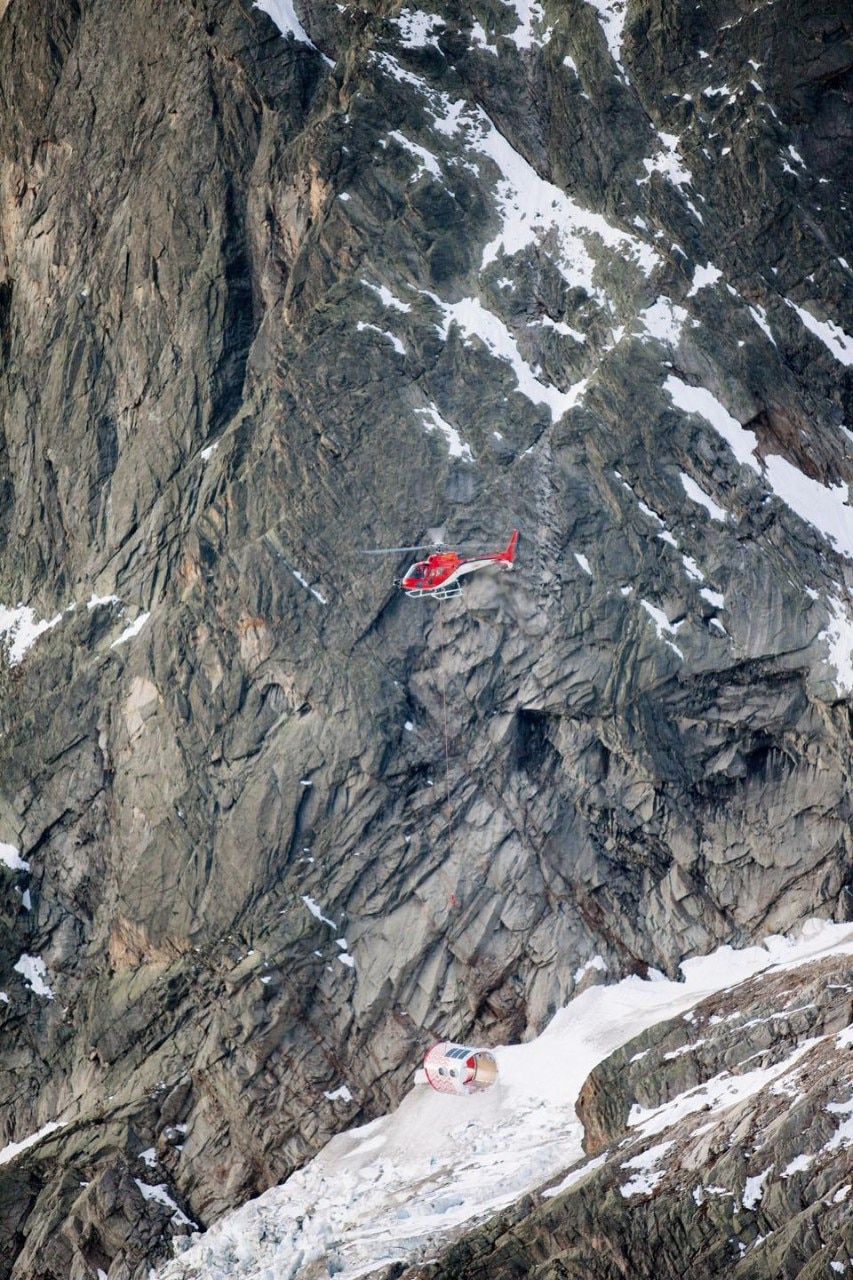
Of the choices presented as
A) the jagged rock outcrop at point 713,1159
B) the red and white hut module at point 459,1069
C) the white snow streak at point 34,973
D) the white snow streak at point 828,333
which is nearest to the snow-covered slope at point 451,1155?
the red and white hut module at point 459,1069

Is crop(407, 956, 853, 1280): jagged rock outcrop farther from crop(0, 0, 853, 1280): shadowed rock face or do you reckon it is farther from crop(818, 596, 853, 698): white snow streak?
crop(818, 596, 853, 698): white snow streak

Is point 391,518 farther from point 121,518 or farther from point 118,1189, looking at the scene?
point 118,1189

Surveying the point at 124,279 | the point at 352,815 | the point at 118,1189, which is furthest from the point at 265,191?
the point at 118,1189

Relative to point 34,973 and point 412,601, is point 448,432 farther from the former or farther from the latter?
point 34,973

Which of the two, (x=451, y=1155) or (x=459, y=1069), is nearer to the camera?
(x=451, y=1155)

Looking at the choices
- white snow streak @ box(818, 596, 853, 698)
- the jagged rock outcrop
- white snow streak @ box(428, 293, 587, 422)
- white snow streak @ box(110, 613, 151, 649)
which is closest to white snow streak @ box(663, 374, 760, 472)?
white snow streak @ box(428, 293, 587, 422)

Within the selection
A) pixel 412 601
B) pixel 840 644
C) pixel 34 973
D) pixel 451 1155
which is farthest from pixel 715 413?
pixel 34 973
